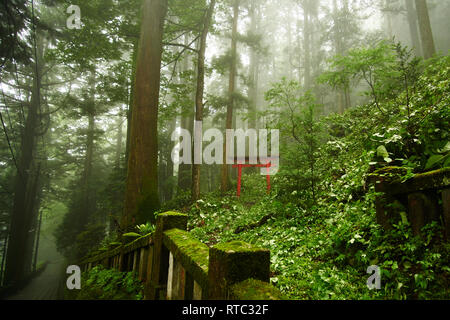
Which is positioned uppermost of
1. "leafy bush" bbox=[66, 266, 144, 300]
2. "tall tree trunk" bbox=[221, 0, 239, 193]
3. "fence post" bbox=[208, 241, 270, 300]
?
"tall tree trunk" bbox=[221, 0, 239, 193]

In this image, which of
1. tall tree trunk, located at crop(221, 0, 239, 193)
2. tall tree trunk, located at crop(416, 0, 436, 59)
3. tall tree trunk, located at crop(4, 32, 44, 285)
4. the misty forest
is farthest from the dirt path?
tall tree trunk, located at crop(416, 0, 436, 59)

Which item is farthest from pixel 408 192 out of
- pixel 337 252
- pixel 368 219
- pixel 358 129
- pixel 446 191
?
pixel 358 129

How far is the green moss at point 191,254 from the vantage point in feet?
5.49

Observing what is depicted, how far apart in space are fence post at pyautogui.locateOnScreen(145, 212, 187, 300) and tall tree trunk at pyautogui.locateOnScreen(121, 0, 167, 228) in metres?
3.51

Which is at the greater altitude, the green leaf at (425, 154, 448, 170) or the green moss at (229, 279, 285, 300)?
the green leaf at (425, 154, 448, 170)

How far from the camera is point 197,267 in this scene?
1.74 metres

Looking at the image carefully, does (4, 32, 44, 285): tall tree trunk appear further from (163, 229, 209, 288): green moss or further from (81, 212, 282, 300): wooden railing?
(163, 229, 209, 288): green moss

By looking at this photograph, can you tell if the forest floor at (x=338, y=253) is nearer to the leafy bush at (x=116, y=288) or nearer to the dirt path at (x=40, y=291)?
the leafy bush at (x=116, y=288)

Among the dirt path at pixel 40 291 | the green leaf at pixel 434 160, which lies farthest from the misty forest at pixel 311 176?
the dirt path at pixel 40 291

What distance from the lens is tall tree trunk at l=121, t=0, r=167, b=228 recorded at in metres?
6.22

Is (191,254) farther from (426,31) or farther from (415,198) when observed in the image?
(426,31)

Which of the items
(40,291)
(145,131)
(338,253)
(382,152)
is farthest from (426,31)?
(40,291)

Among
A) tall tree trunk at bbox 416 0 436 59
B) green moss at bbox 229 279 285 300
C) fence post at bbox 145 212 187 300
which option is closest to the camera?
green moss at bbox 229 279 285 300

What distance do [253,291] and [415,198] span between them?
242cm
